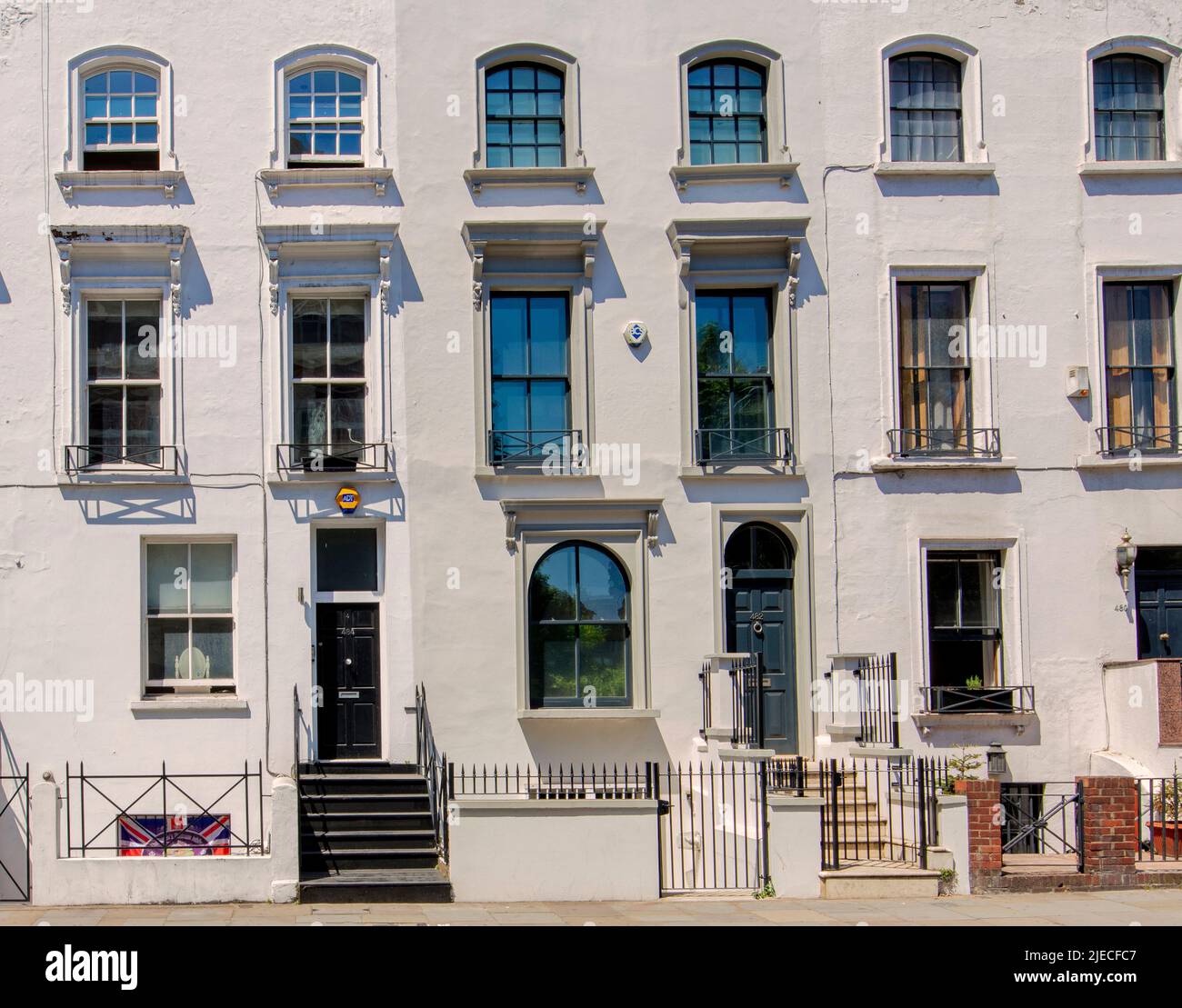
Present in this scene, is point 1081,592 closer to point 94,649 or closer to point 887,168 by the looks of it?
point 887,168

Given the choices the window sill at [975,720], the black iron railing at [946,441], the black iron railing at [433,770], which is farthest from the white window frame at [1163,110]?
the black iron railing at [433,770]

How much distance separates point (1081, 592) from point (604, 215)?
7634 mm

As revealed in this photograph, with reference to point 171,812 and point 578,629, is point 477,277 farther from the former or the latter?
point 171,812

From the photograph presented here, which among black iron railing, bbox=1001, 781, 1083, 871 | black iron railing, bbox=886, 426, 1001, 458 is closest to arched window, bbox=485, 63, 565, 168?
black iron railing, bbox=886, 426, 1001, 458

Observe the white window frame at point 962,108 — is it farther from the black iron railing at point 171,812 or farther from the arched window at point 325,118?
the black iron railing at point 171,812

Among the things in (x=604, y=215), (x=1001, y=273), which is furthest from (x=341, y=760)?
(x=1001, y=273)

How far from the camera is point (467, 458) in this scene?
67.3 feet

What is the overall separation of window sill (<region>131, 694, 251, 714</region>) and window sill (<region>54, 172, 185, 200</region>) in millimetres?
6188

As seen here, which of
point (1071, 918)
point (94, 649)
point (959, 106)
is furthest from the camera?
point (959, 106)

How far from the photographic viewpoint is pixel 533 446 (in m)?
20.8

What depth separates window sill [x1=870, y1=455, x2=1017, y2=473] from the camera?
20719 millimetres

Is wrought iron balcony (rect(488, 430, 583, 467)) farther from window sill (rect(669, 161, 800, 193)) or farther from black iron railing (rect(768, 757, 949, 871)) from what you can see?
black iron railing (rect(768, 757, 949, 871))

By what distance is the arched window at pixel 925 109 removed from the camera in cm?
2141

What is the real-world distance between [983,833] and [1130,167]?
9053mm
